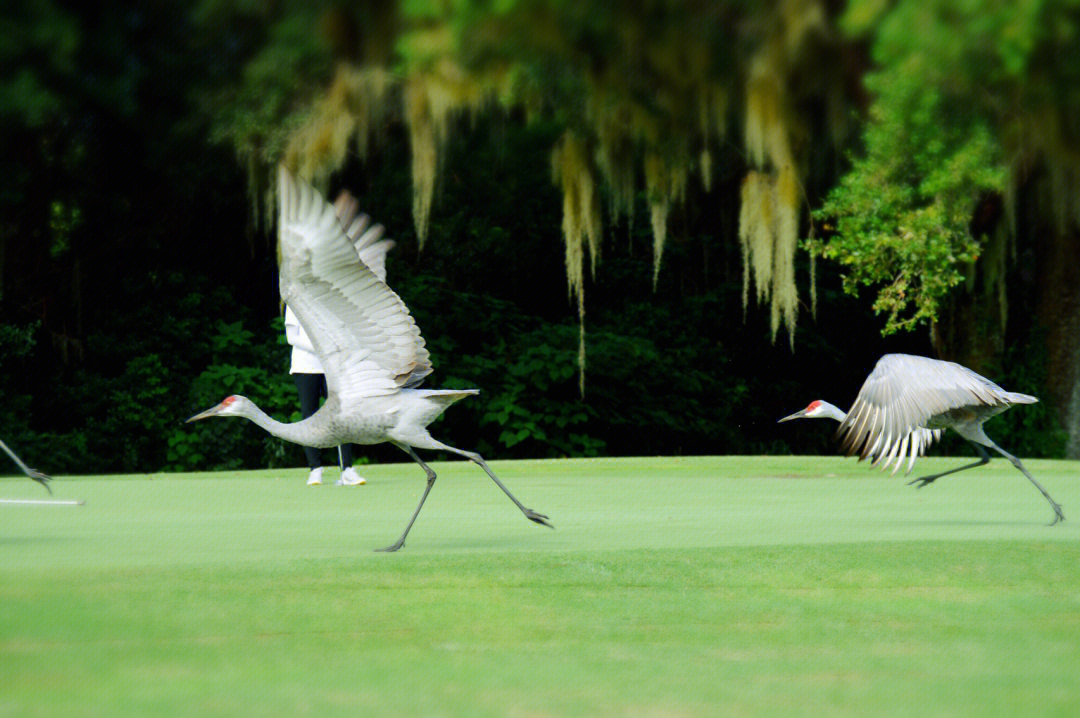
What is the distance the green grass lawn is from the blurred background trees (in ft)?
8.43

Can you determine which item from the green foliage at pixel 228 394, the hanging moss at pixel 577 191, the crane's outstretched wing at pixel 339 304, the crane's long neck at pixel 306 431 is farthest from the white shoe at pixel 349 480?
the green foliage at pixel 228 394

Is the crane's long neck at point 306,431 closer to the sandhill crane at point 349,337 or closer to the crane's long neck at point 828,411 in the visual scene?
the sandhill crane at point 349,337

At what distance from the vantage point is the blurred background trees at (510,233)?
11.0 m

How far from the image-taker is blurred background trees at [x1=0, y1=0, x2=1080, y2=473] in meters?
11.0

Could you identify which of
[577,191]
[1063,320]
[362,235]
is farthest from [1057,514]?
[1063,320]

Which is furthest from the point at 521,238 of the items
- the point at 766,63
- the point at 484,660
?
the point at 484,660

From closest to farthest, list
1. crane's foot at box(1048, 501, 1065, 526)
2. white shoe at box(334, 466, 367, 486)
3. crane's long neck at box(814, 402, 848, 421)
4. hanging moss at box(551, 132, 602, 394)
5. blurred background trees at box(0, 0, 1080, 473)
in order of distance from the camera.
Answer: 1. crane's foot at box(1048, 501, 1065, 526)
2. crane's long neck at box(814, 402, 848, 421)
3. white shoe at box(334, 466, 367, 486)
4. blurred background trees at box(0, 0, 1080, 473)
5. hanging moss at box(551, 132, 602, 394)

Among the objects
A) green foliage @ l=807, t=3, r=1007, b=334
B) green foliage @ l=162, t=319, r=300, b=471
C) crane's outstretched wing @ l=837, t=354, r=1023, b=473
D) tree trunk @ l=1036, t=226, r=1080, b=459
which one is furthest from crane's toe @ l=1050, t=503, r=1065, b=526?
green foliage @ l=162, t=319, r=300, b=471

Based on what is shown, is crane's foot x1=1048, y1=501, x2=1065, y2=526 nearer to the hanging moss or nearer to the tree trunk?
the hanging moss

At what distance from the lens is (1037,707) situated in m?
2.85

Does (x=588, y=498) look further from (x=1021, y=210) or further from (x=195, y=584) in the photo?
(x=1021, y=210)

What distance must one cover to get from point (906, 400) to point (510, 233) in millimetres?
11292

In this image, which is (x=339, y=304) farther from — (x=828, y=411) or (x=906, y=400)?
(x=828, y=411)

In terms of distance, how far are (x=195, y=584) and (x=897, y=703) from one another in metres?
2.35
